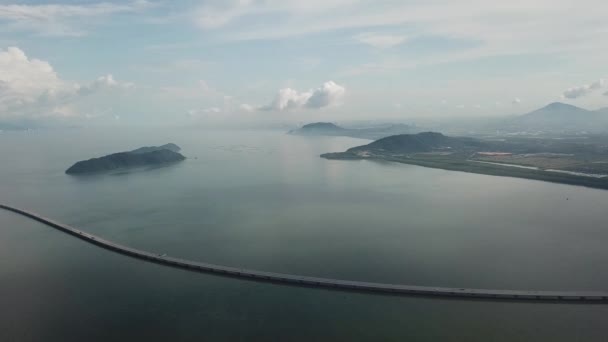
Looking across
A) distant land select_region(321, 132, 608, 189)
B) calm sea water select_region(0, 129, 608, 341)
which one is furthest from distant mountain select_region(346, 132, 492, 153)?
calm sea water select_region(0, 129, 608, 341)

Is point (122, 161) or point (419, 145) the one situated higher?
point (419, 145)

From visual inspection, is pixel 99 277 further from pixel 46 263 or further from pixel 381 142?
pixel 381 142

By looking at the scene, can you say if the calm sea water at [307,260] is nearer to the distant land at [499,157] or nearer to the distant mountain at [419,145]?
the distant land at [499,157]

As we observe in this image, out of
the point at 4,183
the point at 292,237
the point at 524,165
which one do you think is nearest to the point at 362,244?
the point at 292,237

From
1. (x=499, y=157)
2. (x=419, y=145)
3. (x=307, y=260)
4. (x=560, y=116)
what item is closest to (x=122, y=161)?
(x=307, y=260)

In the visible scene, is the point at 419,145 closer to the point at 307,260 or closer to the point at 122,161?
the point at 122,161

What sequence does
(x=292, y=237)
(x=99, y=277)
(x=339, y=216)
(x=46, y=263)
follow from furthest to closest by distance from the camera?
(x=339, y=216)
(x=292, y=237)
(x=46, y=263)
(x=99, y=277)

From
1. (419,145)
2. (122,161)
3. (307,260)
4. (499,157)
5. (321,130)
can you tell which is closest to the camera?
(307,260)

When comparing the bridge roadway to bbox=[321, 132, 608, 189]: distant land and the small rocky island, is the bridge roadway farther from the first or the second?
the small rocky island
